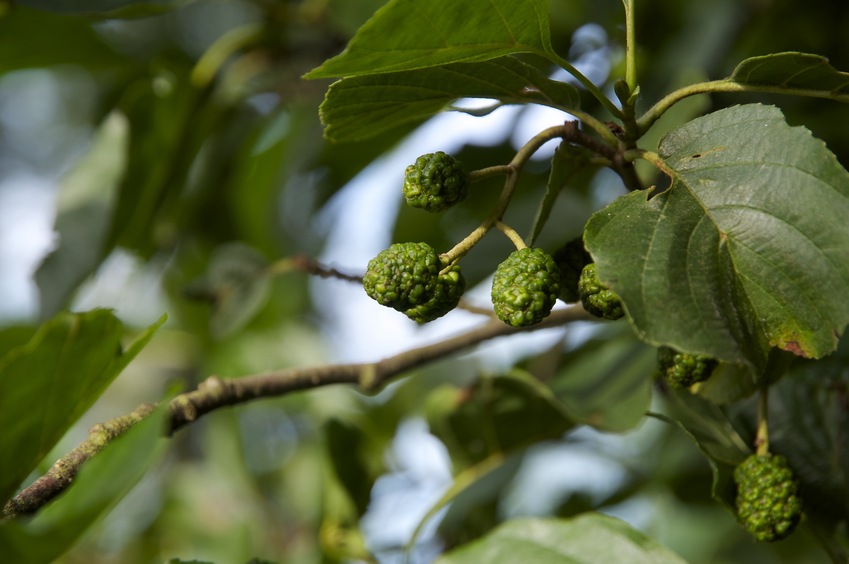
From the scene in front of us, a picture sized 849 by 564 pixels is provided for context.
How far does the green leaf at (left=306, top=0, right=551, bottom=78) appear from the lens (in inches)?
30.2

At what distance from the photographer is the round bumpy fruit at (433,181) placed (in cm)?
85

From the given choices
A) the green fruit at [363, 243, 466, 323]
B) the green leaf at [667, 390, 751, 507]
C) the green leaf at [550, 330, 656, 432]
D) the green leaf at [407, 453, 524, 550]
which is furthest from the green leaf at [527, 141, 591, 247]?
the green leaf at [407, 453, 524, 550]

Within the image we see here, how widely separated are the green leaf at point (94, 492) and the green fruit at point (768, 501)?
2.11 feet

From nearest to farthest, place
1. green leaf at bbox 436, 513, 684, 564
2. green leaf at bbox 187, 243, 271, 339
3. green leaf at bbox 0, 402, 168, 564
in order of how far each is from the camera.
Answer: green leaf at bbox 0, 402, 168, 564
green leaf at bbox 436, 513, 684, 564
green leaf at bbox 187, 243, 271, 339

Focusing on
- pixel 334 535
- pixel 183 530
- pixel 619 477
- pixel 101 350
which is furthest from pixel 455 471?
pixel 183 530

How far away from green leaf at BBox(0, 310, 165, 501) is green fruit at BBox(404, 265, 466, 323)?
302 mm

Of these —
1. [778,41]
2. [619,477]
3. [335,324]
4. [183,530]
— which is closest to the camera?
[778,41]

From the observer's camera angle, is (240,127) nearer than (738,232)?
No

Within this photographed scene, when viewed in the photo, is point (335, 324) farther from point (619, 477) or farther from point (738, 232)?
point (738, 232)

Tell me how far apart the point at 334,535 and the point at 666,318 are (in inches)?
43.0

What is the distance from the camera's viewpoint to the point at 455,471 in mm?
1641

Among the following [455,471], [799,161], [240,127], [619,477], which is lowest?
[619,477]

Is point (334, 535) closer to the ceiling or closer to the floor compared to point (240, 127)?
closer to the floor

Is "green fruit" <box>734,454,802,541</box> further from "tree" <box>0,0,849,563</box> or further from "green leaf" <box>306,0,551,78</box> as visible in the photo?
"green leaf" <box>306,0,551,78</box>
